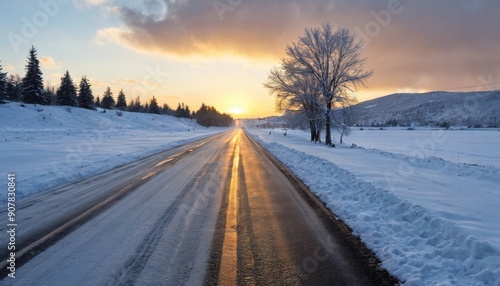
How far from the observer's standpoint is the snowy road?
149 inches

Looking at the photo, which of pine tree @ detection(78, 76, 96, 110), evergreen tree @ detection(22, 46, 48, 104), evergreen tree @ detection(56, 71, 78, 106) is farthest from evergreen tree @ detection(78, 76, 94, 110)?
evergreen tree @ detection(22, 46, 48, 104)

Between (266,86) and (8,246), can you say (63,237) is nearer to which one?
(8,246)

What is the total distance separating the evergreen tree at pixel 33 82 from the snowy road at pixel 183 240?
53.8 m

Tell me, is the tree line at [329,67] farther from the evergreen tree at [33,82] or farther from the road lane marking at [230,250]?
the evergreen tree at [33,82]

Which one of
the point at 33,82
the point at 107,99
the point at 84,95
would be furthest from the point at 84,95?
the point at 107,99

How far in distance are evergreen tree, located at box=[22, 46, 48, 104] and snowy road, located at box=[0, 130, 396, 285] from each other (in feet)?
176

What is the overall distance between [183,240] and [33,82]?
60791 millimetres

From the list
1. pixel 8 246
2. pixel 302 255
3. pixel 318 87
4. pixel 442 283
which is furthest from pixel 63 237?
pixel 318 87

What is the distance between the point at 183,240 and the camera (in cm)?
488

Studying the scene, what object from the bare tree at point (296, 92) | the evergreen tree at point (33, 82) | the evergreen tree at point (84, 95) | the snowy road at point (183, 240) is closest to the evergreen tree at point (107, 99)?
the evergreen tree at point (84, 95)

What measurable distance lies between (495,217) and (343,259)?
174 inches

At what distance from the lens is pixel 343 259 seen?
4.40 m

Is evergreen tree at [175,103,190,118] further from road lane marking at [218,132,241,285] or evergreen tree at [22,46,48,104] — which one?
road lane marking at [218,132,241,285]

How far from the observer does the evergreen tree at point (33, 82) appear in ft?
166
